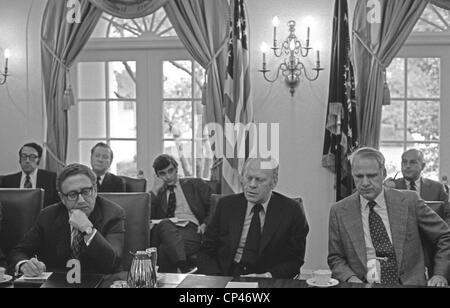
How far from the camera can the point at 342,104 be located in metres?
5.61

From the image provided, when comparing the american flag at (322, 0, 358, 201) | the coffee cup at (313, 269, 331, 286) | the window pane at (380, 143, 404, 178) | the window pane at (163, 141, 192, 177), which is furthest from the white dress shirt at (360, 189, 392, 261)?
the window pane at (163, 141, 192, 177)

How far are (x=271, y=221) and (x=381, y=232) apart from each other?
0.58 meters

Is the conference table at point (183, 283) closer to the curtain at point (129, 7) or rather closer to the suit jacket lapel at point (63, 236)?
the suit jacket lapel at point (63, 236)

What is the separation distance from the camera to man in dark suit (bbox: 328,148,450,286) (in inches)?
130

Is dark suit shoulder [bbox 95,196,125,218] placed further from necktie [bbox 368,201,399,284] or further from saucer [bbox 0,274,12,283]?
necktie [bbox 368,201,399,284]

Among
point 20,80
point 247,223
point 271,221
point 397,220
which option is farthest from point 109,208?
point 20,80

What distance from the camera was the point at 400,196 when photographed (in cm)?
343

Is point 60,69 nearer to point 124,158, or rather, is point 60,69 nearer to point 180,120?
point 124,158

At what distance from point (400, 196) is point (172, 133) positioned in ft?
11.0

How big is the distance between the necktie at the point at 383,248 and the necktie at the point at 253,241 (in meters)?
0.61

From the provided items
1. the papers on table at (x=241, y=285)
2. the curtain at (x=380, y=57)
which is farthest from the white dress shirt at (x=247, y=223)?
the curtain at (x=380, y=57)
